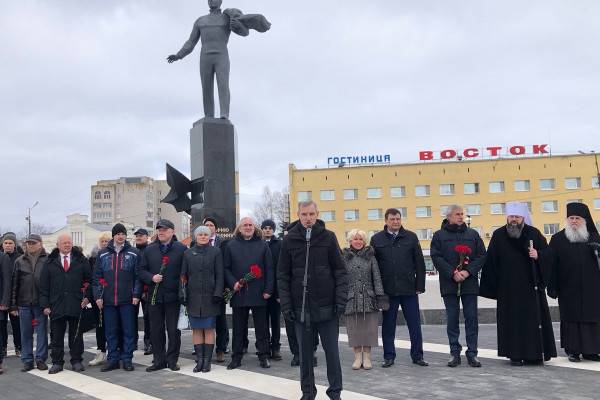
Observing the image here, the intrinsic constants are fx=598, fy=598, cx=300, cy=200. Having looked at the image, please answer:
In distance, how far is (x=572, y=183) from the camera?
61.8 meters

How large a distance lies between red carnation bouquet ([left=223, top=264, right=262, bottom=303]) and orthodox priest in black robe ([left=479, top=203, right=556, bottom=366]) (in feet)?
9.32

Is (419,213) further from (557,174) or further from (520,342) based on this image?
(520,342)

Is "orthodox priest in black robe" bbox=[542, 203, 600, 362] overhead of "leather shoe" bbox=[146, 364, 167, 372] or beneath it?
overhead

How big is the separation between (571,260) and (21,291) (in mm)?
7308

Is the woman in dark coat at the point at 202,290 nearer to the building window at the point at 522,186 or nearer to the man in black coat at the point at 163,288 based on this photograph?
the man in black coat at the point at 163,288

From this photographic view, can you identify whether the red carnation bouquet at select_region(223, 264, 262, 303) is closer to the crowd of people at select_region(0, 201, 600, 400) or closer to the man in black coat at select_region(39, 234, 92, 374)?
the crowd of people at select_region(0, 201, 600, 400)

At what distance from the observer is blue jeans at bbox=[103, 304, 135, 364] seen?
303 inches

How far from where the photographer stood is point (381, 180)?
64062 mm

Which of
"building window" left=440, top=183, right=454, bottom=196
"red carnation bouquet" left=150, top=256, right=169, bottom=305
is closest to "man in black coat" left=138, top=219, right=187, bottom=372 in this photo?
"red carnation bouquet" left=150, top=256, right=169, bottom=305

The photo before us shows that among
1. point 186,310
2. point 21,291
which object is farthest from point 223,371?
point 21,291

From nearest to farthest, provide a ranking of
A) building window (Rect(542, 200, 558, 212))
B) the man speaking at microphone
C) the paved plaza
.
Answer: the man speaking at microphone → the paved plaza → building window (Rect(542, 200, 558, 212))

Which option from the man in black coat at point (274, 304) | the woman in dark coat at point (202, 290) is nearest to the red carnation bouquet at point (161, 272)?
the woman in dark coat at point (202, 290)

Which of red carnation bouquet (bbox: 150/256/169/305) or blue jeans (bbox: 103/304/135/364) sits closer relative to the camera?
red carnation bouquet (bbox: 150/256/169/305)

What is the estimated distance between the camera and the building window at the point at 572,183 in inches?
2427
